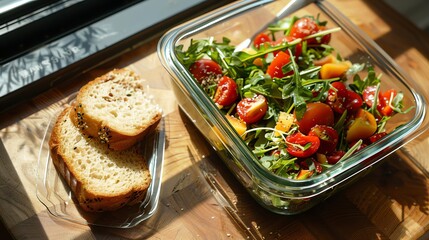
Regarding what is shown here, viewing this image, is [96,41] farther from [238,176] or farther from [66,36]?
[238,176]

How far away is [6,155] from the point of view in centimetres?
135

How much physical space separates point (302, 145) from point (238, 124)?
0.16 meters

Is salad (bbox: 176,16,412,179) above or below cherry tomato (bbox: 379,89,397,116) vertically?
above

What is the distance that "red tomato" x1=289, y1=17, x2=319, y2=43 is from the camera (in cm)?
150

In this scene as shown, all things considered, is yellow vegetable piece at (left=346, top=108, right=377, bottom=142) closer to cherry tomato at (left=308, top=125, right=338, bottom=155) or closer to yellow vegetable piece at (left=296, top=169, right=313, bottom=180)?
cherry tomato at (left=308, top=125, right=338, bottom=155)

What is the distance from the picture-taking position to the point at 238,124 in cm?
132

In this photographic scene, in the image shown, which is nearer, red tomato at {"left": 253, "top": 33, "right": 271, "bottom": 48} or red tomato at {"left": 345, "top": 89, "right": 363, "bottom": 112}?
red tomato at {"left": 345, "top": 89, "right": 363, "bottom": 112}

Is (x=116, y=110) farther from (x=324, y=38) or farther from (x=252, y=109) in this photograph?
(x=324, y=38)

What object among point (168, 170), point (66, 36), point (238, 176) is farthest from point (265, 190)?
point (66, 36)

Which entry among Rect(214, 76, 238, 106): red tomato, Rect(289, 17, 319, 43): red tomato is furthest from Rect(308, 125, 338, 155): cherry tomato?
Rect(289, 17, 319, 43): red tomato

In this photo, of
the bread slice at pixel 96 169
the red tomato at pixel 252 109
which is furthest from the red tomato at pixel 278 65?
the bread slice at pixel 96 169

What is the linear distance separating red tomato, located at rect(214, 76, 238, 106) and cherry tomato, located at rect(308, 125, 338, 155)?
0.68ft

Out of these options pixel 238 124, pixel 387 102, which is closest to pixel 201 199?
pixel 238 124

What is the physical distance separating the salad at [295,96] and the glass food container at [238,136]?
3 centimetres
